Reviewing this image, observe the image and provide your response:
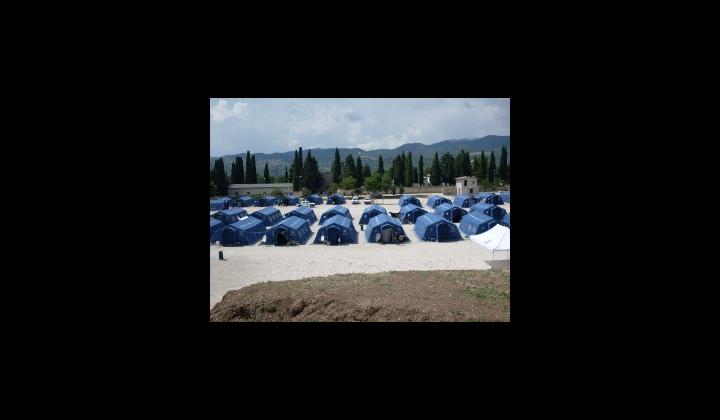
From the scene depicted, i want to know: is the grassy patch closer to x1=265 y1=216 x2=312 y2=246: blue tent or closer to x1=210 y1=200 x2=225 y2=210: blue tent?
x1=265 y1=216 x2=312 y2=246: blue tent

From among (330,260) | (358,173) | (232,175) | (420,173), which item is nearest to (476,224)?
(330,260)

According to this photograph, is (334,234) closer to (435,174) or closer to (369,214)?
(369,214)

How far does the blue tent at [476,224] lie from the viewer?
18703mm

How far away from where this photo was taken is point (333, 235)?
17.5 m

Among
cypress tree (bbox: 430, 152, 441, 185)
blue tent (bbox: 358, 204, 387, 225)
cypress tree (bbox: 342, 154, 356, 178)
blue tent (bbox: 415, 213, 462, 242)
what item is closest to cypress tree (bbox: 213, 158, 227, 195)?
cypress tree (bbox: 342, 154, 356, 178)

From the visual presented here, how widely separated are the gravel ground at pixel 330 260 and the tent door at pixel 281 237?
1.46 feet

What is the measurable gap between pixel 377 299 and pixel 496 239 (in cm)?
604
